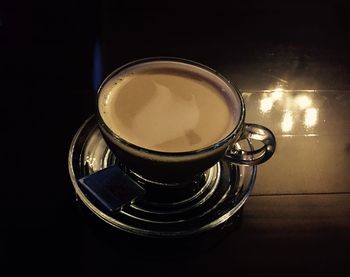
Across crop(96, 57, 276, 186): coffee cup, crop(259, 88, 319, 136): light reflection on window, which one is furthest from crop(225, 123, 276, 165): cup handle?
crop(259, 88, 319, 136): light reflection on window

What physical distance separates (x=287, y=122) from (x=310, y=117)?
Result: 2.2 inches

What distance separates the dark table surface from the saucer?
2 cm

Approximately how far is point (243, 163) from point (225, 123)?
0.28 ft

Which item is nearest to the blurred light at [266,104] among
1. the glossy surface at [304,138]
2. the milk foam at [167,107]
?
the glossy surface at [304,138]

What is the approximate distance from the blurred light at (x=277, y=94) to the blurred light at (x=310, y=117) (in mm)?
66

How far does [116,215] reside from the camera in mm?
686

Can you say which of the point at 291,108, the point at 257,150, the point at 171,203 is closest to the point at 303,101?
the point at 291,108

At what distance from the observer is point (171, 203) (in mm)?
724

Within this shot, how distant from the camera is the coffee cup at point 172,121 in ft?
2.28

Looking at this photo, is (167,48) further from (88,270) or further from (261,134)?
(88,270)

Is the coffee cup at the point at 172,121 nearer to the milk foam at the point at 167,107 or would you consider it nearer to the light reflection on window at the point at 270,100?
the milk foam at the point at 167,107

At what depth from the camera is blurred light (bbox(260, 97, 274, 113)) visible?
94 cm

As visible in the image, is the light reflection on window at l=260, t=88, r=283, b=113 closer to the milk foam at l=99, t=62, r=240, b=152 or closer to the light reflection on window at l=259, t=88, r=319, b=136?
the light reflection on window at l=259, t=88, r=319, b=136

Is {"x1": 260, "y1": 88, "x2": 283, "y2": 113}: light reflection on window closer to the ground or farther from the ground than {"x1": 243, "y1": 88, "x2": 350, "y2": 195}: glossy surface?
farther from the ground
